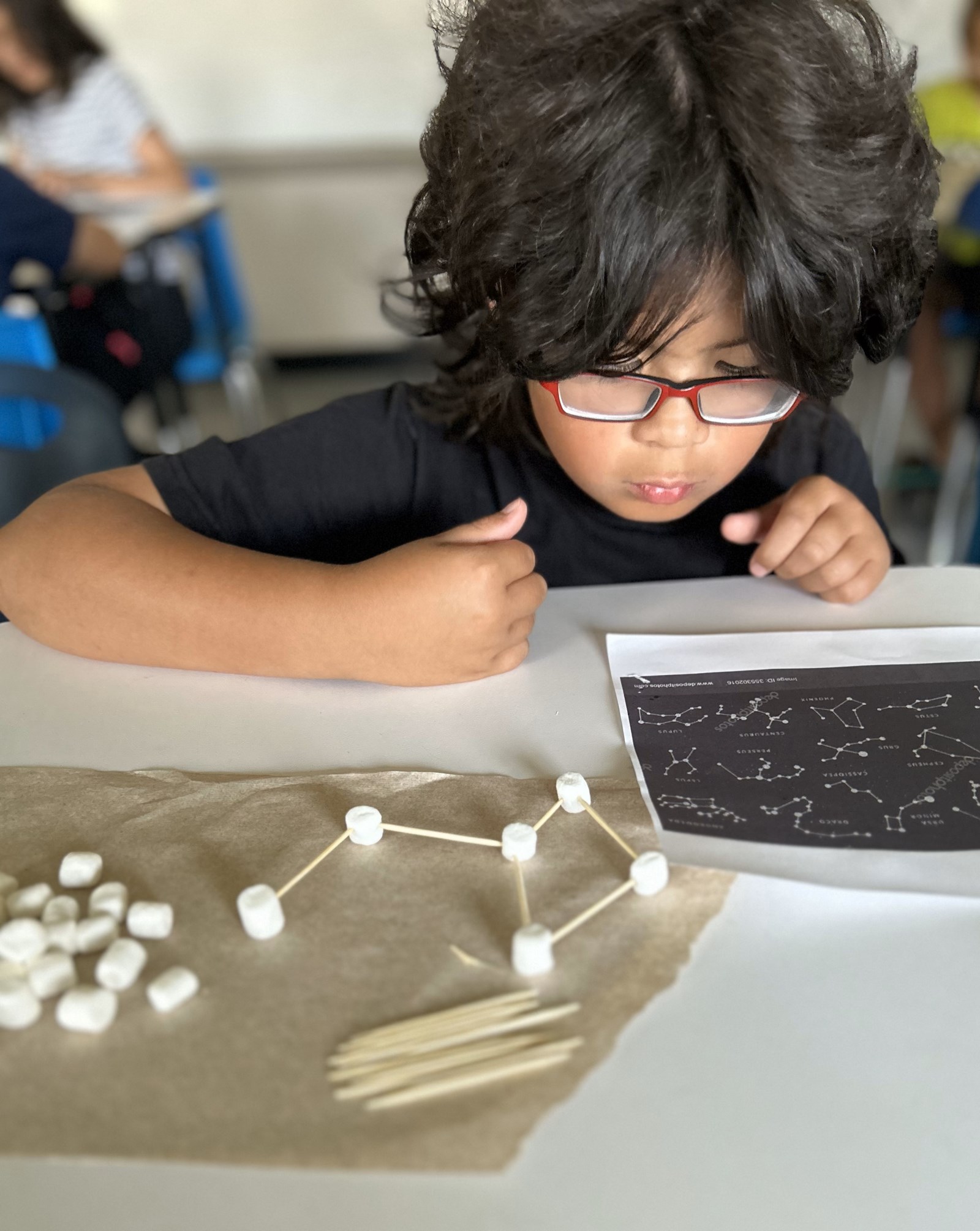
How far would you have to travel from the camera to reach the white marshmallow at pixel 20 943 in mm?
471

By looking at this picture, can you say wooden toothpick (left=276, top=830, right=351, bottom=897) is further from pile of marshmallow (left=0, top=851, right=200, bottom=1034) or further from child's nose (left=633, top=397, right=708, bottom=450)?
child's nose (left=633, top=397, right=708, bottom=450)

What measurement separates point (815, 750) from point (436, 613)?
0.82 ft

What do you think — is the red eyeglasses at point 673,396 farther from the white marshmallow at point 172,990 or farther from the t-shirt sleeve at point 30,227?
the t-shirt sleeve at point 30,227

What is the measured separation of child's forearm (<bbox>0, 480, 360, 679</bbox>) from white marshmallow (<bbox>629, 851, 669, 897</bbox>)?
27 centimetres

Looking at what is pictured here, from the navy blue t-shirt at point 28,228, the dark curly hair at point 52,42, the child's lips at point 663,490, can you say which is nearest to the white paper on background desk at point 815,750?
the child's lips at point 663,490

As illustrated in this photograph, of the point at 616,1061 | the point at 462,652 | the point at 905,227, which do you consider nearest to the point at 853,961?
the point at 616,1061

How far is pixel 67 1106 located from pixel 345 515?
598 mm

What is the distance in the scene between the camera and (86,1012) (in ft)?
1.44

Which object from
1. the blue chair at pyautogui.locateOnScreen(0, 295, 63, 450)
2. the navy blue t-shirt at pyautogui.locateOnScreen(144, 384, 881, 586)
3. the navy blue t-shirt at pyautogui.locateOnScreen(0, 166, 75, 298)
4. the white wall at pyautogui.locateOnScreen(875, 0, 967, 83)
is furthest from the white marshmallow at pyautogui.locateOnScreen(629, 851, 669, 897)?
the white wall at pyautogui.locateOnScreen(875, 0, 967, 83)

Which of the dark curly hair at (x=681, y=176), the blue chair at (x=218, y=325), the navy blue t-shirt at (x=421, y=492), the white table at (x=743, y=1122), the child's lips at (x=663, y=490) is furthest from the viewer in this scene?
the blue chair at (x=218, y=325)

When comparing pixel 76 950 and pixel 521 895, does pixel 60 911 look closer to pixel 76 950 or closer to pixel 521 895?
pixel 76 950

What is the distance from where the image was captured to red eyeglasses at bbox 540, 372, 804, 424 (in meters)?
0.72

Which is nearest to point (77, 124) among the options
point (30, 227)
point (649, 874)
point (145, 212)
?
point (145, 212)

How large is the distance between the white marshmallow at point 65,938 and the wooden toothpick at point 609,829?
10.0 inches
